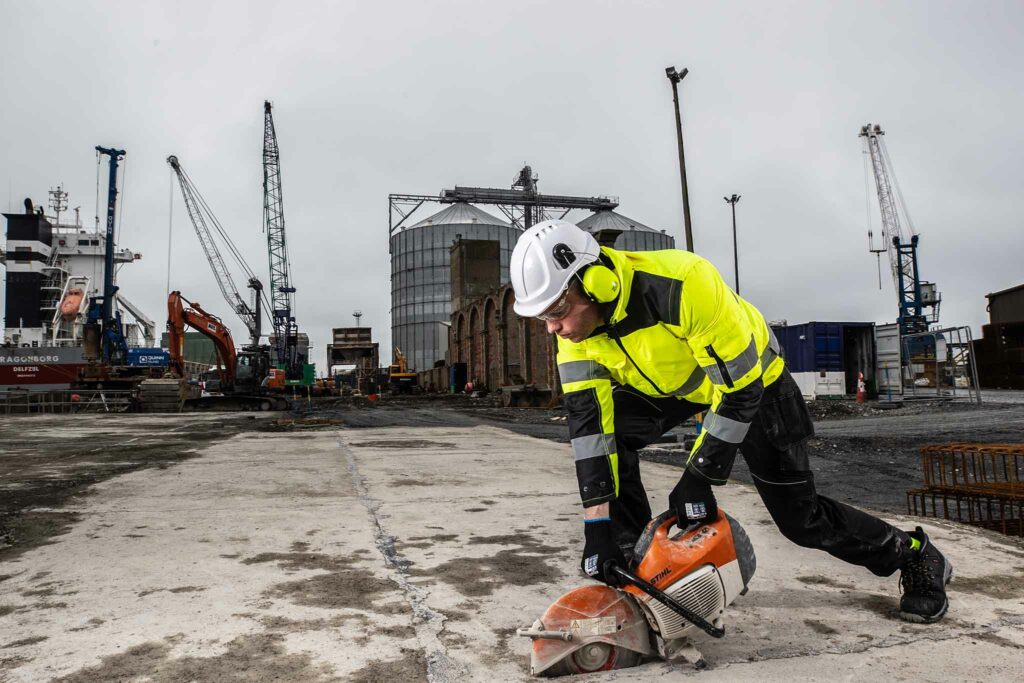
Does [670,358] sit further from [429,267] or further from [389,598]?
[429,267]

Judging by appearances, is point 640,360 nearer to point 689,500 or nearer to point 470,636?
point 689,500

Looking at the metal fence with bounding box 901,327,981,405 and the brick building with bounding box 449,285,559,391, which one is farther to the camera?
the brick building with bounding box 449,285,559,391

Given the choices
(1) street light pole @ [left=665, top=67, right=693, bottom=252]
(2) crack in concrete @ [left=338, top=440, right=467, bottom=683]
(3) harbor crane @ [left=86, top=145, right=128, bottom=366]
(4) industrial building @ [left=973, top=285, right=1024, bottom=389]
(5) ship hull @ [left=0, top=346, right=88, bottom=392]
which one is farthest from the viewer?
(5) ship hull @ [left=0, top=346, right=88, bottom=392]

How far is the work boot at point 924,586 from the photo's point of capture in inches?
87.5

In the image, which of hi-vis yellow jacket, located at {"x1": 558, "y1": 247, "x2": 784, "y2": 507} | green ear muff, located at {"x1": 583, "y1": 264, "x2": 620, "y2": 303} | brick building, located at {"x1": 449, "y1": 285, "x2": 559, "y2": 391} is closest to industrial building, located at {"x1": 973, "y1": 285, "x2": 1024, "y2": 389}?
brick building, located at {"x1": 449, "y1": 285, "x2": 559, "y2": 391}

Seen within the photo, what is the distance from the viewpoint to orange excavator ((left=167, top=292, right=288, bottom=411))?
26047 millimetres

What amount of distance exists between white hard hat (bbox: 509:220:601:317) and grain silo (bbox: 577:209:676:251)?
5176 cm

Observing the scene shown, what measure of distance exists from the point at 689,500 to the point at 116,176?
4276 centimetres

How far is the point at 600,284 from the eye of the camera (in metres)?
2.12

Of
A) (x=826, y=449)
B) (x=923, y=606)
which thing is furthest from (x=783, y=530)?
(x=826, y=449)

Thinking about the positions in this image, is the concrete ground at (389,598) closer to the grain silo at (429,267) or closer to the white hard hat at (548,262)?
the white hard hat at (548,262)

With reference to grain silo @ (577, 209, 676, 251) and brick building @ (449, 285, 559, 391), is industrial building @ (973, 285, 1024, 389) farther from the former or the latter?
brick building @ (449, 285, 559, 391)

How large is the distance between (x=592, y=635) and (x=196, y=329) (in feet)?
87.9

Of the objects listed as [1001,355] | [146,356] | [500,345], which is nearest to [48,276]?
[146,356]
